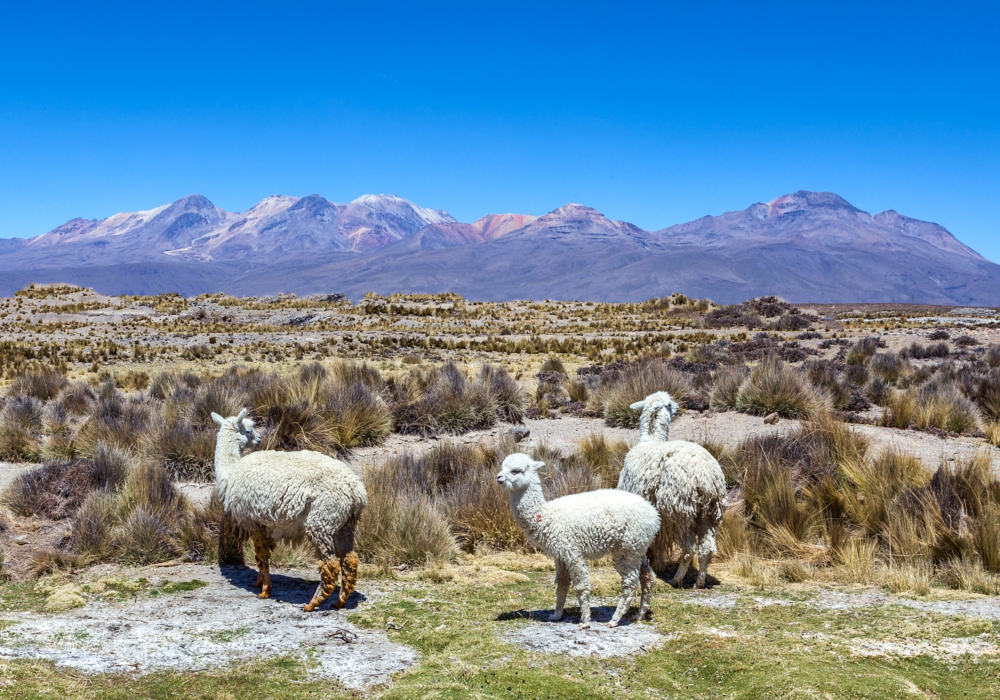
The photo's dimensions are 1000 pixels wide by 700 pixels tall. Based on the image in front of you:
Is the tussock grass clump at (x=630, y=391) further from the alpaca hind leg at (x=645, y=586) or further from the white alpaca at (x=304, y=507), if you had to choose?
the white alpaca at (x=304, y=507)

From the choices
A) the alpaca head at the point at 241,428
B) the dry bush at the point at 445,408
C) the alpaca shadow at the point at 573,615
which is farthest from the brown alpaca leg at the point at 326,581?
the dry bush at the point at 445,408

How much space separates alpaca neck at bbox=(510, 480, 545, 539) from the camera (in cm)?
555

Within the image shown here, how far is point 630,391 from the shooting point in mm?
15758

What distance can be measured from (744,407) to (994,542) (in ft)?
28.2

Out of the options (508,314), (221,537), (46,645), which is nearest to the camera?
(46,645)

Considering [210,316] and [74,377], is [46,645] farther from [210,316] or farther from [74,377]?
[210,316]

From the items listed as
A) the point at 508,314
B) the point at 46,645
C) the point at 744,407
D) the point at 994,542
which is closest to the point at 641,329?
the point at 508,314

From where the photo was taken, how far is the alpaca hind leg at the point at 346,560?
19.6ft

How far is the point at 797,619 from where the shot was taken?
5621mm

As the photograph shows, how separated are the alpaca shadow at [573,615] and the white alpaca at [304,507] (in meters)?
1.33

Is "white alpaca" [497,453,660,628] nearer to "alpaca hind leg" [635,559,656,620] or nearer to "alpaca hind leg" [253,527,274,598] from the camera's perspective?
"alpaca hind leg" [635,559,656,620]

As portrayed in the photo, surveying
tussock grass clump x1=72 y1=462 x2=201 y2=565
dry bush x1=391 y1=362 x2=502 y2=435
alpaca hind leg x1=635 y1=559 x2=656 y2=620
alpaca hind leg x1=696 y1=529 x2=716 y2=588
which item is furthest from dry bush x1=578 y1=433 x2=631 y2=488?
tussock grass clump x1=72 y1=462 x2=201 y2=565

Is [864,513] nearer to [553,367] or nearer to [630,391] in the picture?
[630,391]

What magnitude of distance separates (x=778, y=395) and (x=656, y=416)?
8.47 m
